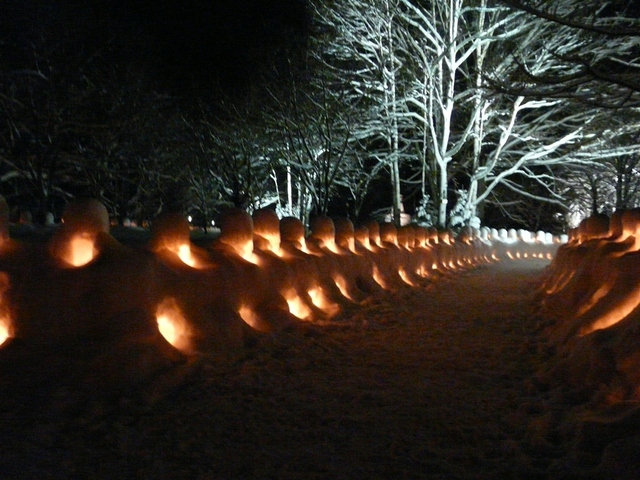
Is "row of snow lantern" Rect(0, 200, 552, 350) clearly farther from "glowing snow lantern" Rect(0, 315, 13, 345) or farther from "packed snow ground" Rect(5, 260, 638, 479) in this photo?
"packed snow ground" Rect(5, 260, 638, 479)

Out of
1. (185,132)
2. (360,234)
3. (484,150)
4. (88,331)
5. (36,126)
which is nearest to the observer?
(88,331)

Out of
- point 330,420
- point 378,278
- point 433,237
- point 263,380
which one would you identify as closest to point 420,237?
point 433,237

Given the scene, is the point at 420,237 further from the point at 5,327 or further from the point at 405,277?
the point at 5,327

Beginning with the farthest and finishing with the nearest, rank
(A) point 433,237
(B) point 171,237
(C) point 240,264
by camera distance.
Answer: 1. (A) point 433,237
2. (C) point 240,264
3. (B) point 171,237

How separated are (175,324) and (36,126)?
1625 cm

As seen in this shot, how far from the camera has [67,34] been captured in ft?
65.5

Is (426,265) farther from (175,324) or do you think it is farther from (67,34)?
(67,34)

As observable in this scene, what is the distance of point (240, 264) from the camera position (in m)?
7.24

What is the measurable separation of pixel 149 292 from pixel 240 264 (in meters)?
1.69

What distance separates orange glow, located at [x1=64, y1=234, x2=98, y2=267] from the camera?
18.6ft

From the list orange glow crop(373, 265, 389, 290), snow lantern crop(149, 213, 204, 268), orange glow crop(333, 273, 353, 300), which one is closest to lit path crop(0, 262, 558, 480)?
snow lantern crop(149, 213, 204, 268)

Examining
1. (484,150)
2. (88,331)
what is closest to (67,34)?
(88,331)

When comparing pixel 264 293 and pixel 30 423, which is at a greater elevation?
pixel 264 293

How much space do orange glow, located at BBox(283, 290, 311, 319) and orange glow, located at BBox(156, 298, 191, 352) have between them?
7.71ft
